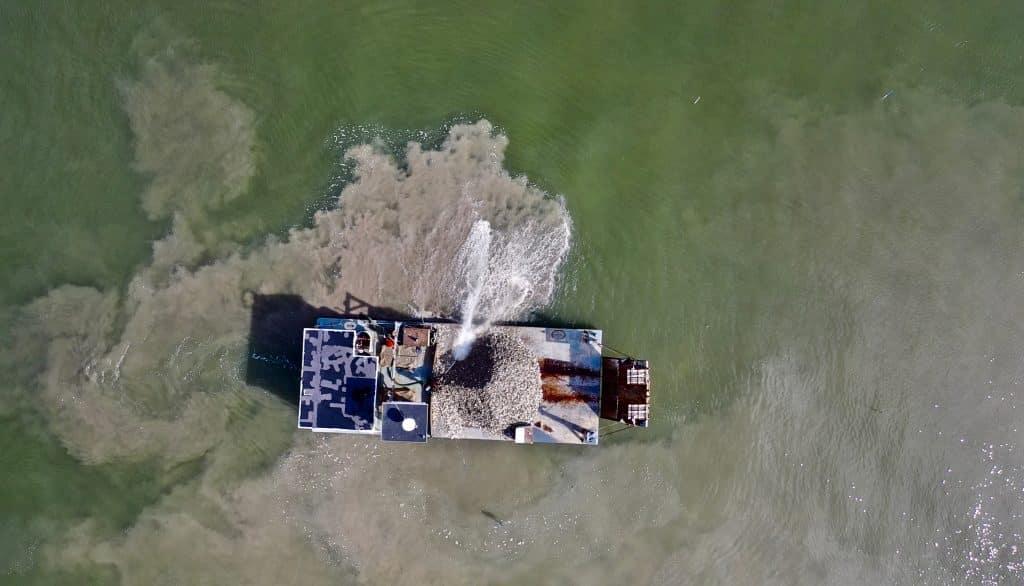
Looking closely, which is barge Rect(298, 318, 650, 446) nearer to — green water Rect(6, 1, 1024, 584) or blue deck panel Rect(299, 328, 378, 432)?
blue deck panel Rect(299, 328, 378, 432)

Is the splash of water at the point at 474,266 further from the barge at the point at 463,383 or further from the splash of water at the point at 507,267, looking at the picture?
the barge at the point at 463,383

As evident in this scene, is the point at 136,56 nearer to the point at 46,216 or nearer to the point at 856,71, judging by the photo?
the point at 46,216

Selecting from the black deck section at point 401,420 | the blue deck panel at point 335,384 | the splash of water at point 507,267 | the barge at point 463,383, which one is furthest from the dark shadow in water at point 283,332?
the black deck section at point 401,420

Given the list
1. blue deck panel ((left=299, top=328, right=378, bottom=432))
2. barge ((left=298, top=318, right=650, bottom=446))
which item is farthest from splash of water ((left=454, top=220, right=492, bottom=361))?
blue deck panel ((left=299, top=328, right=378, bottom=432))

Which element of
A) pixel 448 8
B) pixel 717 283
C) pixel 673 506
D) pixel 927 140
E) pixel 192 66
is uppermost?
pixel 448 8

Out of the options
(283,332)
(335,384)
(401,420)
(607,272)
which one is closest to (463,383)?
(401,420)

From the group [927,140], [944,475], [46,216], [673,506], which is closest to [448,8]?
[46,216]

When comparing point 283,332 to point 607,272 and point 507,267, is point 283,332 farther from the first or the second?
point 607,272
